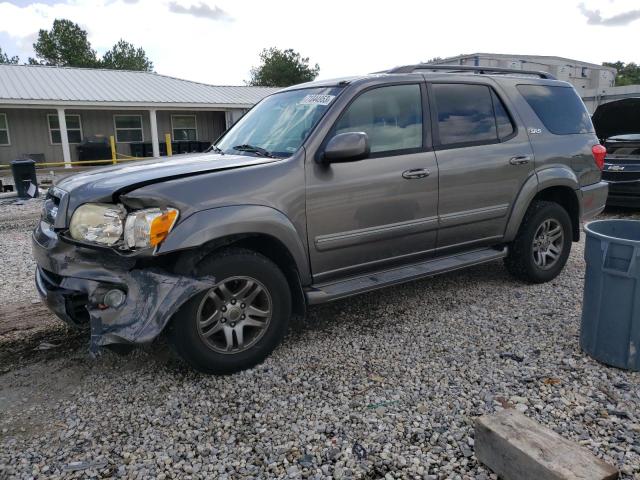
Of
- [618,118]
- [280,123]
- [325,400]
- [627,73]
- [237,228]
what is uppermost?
[627,73]

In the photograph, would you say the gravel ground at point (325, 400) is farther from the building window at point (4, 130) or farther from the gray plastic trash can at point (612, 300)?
the building window at point (4, 130)

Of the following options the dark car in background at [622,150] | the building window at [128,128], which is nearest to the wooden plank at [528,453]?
the dark car in background at [622,150]

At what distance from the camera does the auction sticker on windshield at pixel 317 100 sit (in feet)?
12.4

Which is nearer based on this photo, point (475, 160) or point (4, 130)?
point (475, 160)

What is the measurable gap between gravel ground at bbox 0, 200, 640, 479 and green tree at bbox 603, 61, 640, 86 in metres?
65.9

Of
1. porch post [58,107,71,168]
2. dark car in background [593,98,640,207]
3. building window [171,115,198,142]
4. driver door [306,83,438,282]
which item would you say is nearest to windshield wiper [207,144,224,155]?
driver door [306,83,438,282]

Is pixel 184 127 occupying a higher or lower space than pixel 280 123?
higher

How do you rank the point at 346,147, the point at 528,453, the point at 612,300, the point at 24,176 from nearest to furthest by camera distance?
1. the point at 528,453
2. the point at 612,300
3. the point at 346,147
4. the point at 24,176

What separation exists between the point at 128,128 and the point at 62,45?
147ft

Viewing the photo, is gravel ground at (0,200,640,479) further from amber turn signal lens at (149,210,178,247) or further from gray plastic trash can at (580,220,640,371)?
amber turn signal lens at (149,210,178,247)

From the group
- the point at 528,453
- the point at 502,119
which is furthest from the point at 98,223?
the point at 502,119

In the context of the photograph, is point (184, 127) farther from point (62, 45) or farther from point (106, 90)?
point (62, 45)

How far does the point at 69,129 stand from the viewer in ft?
69.8

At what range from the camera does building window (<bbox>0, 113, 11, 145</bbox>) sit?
20.0m
